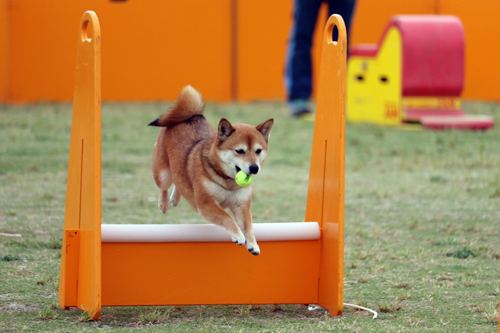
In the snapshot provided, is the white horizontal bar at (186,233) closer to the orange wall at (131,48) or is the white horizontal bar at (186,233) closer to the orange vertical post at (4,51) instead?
the orange wall at (131,48)

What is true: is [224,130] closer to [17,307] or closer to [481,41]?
[17,307]

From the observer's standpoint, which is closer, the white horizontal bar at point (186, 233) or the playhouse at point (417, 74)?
the white horizontal bar at point (186, 233)

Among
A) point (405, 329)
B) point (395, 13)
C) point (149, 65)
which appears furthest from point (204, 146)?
point (395, 13)

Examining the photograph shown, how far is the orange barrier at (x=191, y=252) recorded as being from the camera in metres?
3.10

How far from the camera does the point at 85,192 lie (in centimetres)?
316

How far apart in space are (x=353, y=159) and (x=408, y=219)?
2649 millimetres

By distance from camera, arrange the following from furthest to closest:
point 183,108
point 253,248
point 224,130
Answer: point 183,108 → point 224,130 → point 253,248

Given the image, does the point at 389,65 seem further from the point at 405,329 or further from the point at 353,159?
the point at 405,329

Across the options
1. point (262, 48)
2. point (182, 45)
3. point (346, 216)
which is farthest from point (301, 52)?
→ point (346, 216)

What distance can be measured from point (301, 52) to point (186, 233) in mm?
6577

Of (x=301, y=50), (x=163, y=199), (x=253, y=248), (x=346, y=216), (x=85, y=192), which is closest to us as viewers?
(x=85, y=192)

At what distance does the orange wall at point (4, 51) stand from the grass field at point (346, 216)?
1365 mm

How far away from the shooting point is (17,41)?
12.4 m

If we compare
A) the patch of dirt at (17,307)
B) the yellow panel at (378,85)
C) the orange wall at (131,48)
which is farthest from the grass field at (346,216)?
the orange wall at (131,48)
